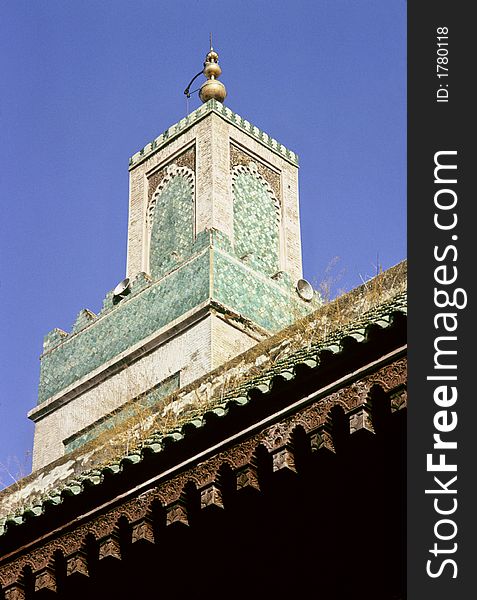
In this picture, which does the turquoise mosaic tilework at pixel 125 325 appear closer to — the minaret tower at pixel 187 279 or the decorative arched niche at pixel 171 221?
the minaret tower at pixel 187 279

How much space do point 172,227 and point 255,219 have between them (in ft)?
3.32

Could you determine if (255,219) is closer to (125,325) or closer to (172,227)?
(172,227)

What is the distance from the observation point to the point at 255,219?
49.3 feet

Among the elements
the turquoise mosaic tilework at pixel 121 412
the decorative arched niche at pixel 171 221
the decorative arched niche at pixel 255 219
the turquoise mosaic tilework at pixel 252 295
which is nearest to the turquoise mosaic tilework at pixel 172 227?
the decorative arched niche at pixel 171 221

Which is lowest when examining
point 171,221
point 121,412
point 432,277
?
point 432,277

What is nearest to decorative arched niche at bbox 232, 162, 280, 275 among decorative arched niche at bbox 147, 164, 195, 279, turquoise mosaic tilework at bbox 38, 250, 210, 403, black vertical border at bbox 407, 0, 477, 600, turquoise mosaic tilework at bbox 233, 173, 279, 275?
turquoise mosaic tilework at bbox 233, 173, 279, 275

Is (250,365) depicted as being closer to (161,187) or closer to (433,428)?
(433,428)

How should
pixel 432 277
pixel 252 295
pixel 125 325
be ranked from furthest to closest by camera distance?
pixel 125 325, pixel 252 295, pixel 432 277

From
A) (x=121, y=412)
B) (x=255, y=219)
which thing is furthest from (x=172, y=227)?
(x=121, y=412)

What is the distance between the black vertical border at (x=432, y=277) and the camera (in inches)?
168

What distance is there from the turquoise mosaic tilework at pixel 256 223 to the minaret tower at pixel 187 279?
19 millimetres

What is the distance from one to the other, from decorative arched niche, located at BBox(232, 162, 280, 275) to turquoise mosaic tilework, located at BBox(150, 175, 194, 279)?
1.87 ft

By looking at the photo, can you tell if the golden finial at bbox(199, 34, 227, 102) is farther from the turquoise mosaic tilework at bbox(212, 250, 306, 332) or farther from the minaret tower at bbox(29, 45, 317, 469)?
the turquoise mosaic tilework at bbox(212, 250, 306, 332)

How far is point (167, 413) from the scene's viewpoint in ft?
26.5
